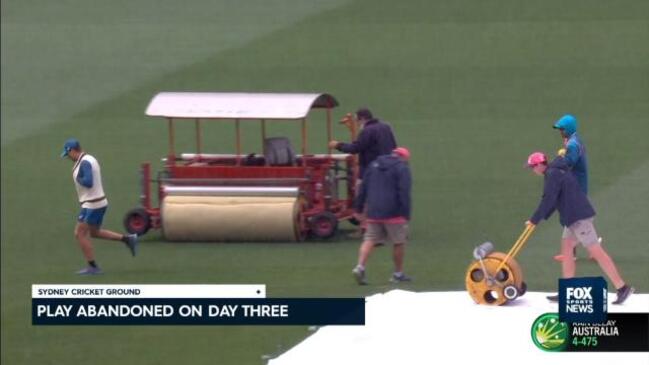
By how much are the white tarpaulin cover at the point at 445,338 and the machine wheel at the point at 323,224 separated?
2794 millimetres

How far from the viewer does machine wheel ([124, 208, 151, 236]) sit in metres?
14.4

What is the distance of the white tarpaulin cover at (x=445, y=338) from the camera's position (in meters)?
10.8

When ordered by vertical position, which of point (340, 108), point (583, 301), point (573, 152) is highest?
point (340, 108)

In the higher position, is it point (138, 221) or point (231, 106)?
point (231, 106)

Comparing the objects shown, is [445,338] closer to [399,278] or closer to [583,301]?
[583,301]

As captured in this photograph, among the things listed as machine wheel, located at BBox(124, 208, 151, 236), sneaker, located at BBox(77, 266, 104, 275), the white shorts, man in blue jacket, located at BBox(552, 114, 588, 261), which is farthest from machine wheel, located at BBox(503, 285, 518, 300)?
machine wheel, located at BBox(124, 208, 151, 236)

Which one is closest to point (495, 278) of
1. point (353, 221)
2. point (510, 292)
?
point (510, 292)

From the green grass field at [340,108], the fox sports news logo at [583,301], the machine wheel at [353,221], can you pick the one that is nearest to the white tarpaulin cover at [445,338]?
the fox sports news logo at [583,301]

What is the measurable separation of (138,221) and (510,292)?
4239 mm

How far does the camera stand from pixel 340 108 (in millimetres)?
16609

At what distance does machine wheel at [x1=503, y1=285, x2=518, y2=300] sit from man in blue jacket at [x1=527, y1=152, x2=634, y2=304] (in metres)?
0.62

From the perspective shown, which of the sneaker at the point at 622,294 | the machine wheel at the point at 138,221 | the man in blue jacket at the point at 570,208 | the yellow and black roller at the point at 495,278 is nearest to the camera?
the man in blue jacket at the point at 570,208

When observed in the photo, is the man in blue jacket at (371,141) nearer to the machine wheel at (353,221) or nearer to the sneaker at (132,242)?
the machine wheel at (353,221)

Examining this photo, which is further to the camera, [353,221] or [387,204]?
[353,221]
